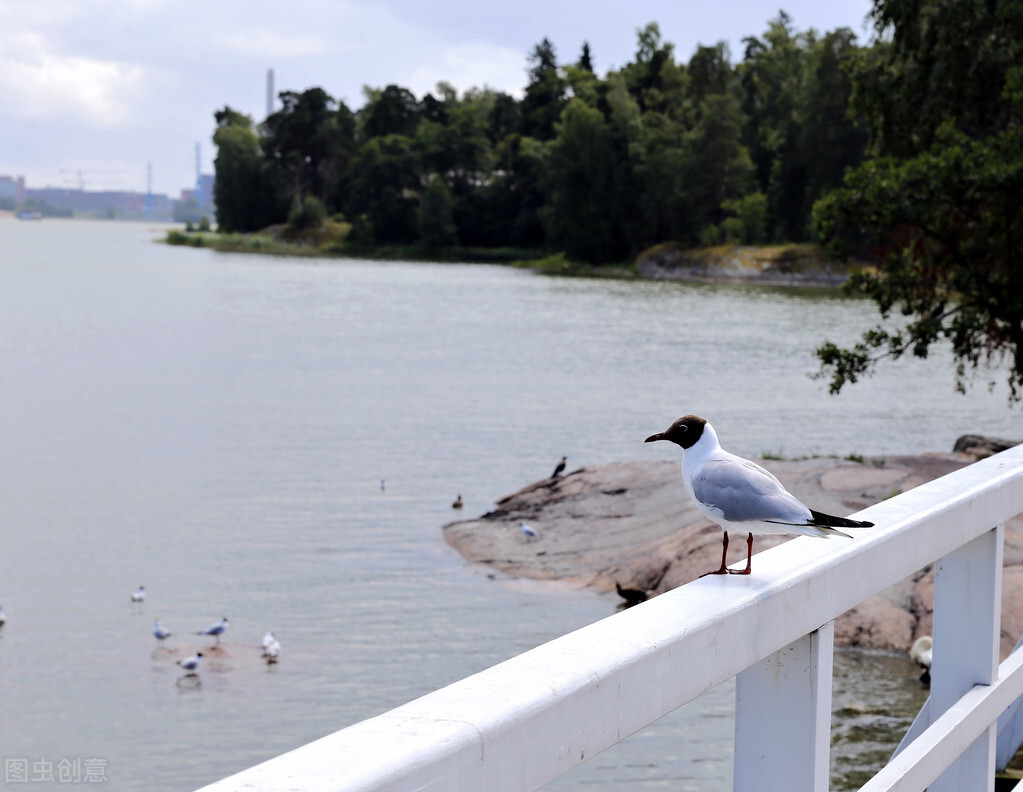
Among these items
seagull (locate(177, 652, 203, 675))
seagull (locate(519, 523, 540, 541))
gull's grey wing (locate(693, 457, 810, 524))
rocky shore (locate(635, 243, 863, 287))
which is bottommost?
seagull (locate(177, 652, 203, 675))

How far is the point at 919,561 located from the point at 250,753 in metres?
8.74

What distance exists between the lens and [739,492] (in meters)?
2.36

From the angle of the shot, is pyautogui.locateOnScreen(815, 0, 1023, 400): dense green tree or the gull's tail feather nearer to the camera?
the gull's tail feather

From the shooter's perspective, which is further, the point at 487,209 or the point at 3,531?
the point at 487,209

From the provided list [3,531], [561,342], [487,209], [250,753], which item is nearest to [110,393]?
[3,531]

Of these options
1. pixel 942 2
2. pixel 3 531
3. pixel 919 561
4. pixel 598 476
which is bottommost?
pixel 3 531

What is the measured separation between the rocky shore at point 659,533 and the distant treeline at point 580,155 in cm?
6644

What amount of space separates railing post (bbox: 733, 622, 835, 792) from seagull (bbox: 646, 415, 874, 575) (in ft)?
1.83

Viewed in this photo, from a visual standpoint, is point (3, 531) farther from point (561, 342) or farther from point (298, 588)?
point (561, 342)

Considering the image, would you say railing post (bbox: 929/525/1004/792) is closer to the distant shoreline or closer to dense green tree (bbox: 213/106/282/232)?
the distant shoreline

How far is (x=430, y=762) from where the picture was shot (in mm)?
1057

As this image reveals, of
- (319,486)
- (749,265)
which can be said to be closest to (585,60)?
(749,265)

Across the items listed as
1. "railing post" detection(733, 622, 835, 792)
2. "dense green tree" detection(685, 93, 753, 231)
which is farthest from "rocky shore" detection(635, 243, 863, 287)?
"railing post" detection(733, 622, 835, 792)

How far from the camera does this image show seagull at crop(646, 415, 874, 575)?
2.30 meters
